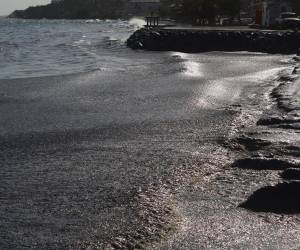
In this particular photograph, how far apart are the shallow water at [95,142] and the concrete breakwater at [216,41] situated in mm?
15535

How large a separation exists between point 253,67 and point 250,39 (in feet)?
42.4

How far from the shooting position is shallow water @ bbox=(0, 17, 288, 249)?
5160 mm

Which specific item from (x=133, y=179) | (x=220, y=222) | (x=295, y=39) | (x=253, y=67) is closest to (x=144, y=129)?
(x=133, y=179)

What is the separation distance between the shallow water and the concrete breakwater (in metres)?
15.5

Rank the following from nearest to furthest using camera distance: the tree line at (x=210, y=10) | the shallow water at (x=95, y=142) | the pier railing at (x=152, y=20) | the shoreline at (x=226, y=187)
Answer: the shoreline at (x=226, y=187)
the shallow water at (x=95, y=142)
the pier railing at (x=152, y=20)
the tree line at (x=210, y=10)

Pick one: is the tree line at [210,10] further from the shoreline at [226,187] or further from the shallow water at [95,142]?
the shoreline at [226,187]

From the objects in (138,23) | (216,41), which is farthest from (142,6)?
(216,41)

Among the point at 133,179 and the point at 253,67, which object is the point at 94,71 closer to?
the point at 253,67

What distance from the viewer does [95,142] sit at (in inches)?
324

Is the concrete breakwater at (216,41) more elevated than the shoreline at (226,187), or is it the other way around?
the shoreline at (226,187)

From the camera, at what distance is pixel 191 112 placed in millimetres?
10586

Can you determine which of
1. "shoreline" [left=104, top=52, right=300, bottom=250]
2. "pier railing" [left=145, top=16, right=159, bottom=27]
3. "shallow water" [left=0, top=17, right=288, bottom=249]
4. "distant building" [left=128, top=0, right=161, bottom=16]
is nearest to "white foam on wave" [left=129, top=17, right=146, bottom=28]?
"pier railing" [left=145, top=16, right=159, bottom=27]

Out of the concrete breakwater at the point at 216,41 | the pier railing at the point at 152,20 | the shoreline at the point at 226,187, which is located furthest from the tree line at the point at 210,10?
the shoreline at the point at 226,187

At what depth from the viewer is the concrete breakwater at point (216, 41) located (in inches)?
1267
